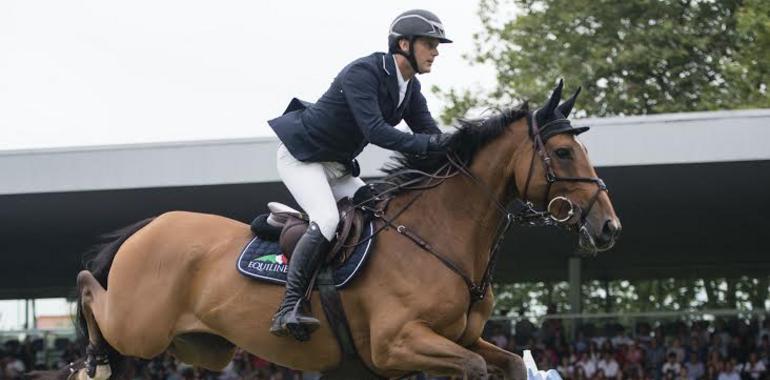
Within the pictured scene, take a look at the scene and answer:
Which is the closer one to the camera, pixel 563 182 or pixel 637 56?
pixel 563 182

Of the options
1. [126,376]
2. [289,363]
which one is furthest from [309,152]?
[126,376]

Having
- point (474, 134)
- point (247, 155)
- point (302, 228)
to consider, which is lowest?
point (302, 228)

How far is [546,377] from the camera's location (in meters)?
8.91

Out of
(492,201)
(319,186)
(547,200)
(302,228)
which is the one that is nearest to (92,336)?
(302,228)

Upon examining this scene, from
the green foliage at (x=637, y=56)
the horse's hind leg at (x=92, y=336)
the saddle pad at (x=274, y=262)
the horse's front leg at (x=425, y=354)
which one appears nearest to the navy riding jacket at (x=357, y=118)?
the saddle pad at (x=274, y=262)

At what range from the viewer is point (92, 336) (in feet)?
28.7

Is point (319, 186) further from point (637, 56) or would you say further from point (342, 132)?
point (637, 56)

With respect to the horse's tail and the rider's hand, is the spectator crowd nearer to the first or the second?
the horse's tail

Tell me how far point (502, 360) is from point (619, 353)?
10162 mm

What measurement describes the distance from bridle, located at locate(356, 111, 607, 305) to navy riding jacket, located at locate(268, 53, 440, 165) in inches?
10.9

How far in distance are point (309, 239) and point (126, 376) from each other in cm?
210

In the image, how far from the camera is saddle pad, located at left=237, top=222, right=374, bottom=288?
25.3 ft

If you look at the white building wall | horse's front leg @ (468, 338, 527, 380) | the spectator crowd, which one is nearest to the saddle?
horse's front leg @ (468, 338, 527, 380)

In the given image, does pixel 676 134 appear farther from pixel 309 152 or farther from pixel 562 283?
pixel 562 283
